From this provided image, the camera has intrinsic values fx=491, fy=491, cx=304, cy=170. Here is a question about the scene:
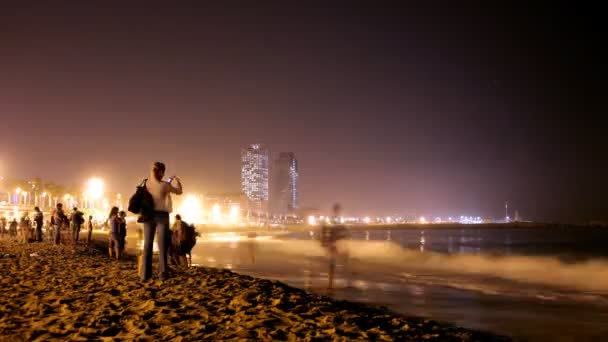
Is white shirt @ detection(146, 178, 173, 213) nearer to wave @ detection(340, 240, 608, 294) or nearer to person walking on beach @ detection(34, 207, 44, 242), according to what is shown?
wave @ detection(340, 240, 608, 294)

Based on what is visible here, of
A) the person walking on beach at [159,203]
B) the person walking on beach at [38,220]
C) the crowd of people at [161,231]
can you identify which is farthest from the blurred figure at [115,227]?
the person walking on beach at [38,220]

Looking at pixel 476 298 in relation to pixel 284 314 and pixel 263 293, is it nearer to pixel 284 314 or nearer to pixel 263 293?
pixel 263 293

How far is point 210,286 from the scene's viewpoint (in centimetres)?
1009

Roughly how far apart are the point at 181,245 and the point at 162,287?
16.7 ft

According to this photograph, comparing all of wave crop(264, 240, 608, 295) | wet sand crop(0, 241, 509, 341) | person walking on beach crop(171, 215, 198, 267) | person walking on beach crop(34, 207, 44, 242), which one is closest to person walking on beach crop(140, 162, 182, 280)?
wet sand crop(0, 241, 509, 341)

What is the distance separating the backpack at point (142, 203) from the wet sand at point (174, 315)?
1.40 metres

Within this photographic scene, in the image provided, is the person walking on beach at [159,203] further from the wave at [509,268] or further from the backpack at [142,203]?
the wave at [509,268]

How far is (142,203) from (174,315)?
2.48 metres

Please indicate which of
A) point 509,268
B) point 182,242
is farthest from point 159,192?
point 509,268

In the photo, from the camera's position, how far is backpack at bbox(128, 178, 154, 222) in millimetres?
8742

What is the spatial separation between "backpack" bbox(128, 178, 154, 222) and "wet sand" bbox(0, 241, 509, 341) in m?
1.40

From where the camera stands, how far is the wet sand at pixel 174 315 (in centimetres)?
641

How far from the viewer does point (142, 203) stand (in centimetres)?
881

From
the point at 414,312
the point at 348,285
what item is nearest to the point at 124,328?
the point at 414,312
